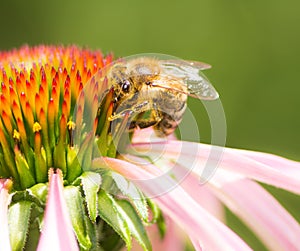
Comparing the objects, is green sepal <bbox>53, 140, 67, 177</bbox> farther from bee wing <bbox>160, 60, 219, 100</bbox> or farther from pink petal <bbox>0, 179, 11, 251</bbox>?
bee wing <bbox>160, 60, 219, 100</bbox>

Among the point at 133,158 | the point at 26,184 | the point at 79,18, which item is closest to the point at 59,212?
the point at 26,184

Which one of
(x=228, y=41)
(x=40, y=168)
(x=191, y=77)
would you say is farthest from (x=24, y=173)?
(x=228, y=41)

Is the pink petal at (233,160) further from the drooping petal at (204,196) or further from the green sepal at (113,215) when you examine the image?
the green sepal at (113,215)

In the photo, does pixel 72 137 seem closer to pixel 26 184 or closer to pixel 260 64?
pixel 26 184

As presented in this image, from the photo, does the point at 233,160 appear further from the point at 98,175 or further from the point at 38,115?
the point at 38,115

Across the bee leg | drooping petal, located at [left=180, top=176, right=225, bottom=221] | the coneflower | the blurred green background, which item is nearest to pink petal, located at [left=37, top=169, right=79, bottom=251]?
the coneflower

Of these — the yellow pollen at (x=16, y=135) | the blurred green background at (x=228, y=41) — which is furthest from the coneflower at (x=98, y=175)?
the blurred green background at (x=228, y=41)
